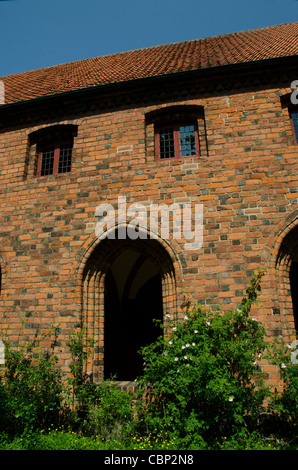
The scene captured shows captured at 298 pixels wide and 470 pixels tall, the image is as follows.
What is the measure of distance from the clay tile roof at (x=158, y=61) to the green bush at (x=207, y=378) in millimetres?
5300

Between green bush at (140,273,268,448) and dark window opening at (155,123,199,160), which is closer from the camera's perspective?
green bush at (140,273,268,448)

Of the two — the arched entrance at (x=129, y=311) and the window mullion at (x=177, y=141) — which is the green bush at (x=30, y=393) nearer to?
the arched entrance at (x=129, y=311)

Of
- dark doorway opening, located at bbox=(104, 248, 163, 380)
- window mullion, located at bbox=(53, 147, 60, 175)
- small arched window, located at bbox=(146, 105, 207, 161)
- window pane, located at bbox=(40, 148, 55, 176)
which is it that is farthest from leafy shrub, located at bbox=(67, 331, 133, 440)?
small arched window, located at bbox=(146, 105, 207, 161)

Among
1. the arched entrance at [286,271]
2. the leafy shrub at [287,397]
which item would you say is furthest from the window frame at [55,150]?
the leafy shrub at [287,397]

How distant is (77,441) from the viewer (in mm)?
4504

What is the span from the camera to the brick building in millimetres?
5574

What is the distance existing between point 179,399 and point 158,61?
803cm

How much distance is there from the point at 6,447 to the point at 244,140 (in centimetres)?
648

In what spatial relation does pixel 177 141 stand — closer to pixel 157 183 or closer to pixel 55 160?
pixel 157 183

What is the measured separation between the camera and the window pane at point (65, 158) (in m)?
7.04

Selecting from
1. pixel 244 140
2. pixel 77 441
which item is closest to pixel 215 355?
pixel 77 441

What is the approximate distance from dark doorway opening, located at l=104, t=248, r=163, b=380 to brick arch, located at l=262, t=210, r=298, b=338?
4316mm

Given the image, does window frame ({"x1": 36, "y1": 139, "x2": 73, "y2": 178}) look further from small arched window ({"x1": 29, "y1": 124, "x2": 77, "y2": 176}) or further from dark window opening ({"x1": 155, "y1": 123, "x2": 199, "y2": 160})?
dark window opening ({"x1": 155, "y1": 123, "x2": 199, "y2": 160})
